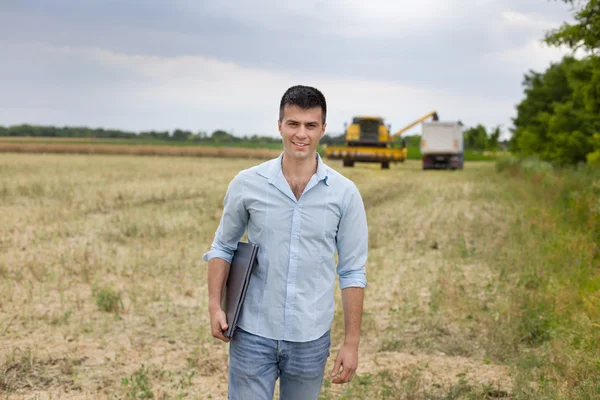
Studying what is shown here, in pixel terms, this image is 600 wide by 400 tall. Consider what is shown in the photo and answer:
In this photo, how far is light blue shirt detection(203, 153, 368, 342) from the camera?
10.0ft

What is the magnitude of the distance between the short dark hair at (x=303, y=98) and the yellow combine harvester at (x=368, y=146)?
3441 centimetres

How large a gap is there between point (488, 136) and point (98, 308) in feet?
336

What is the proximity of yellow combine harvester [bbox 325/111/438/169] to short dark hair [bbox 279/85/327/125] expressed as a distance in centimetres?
3441

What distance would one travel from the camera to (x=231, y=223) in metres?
3.18

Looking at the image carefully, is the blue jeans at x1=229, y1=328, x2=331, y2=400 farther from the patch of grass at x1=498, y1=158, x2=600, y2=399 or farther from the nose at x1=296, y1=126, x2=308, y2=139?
the patch of grass at x1=498, y1=158, x2=600, y2=399

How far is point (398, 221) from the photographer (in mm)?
16297

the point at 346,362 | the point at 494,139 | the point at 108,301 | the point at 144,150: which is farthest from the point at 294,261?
the point at 494,139

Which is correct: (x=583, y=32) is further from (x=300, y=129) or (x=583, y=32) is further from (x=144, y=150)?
(x=144, y=150)

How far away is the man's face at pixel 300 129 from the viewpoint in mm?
3020

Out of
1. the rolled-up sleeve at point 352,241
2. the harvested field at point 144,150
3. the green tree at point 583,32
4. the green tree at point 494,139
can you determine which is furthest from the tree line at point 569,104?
the green tree at point 494,139

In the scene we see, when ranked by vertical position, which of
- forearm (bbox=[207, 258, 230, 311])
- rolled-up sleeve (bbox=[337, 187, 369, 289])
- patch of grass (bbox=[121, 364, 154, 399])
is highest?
rolled-up sleeve (bbox=[337, 187, 369, 289])

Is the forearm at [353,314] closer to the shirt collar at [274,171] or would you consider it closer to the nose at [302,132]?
the shirt collar at [274,171]

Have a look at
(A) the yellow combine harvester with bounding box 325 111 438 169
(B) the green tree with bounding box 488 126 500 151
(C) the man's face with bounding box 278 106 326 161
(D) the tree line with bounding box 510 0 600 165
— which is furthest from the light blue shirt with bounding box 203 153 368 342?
(B) the green tree with bounding box 488 126 500 151

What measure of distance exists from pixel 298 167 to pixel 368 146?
35705 millimetres
